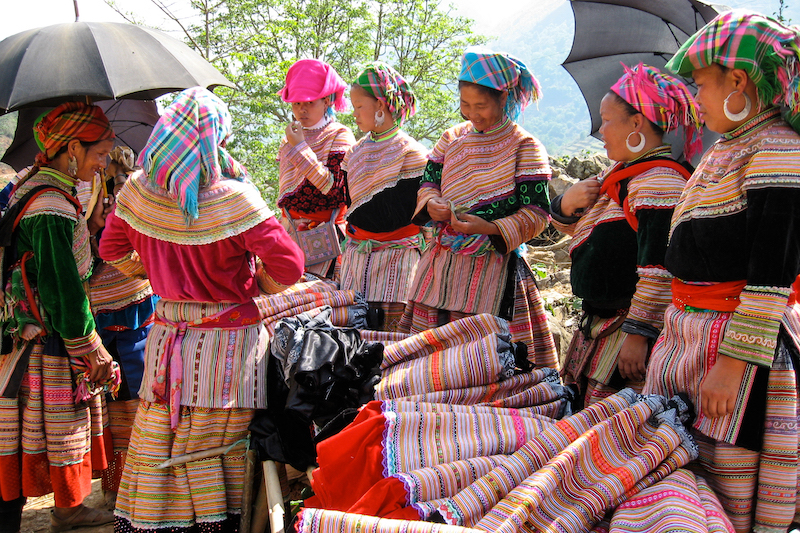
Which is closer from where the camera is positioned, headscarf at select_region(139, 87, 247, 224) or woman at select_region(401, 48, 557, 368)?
headscarf at select_region(139, 87, 247, 224)

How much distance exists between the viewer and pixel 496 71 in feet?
9.44

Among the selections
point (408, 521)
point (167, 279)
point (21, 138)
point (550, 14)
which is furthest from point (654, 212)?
point (550, 14)

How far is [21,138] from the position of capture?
12.4 ft

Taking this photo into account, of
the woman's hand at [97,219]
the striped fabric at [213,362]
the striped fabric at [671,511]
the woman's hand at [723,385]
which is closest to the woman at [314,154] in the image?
the woman's hand at [97,219]

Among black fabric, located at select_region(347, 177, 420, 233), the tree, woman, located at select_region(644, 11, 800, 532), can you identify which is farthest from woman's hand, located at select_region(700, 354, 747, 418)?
the tree

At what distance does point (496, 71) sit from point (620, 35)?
590mm

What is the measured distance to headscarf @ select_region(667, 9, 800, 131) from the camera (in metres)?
1.53

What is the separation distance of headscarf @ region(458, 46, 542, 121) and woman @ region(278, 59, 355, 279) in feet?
4.47

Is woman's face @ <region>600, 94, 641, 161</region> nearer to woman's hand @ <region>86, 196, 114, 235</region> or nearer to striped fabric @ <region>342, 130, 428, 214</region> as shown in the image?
striped fabric @ <region>342, 130, 428, 214</region>

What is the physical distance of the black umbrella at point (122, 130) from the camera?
3770mm

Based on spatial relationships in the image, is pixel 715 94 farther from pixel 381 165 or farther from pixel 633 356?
pixel 381 165

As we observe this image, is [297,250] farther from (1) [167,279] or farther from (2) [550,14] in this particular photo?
(2) [550,14]

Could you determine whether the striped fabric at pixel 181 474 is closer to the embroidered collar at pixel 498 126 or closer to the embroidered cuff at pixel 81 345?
the embroidered cuff at pixel 81 345

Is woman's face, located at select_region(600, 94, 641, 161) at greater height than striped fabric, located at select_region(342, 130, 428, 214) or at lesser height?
Result: greater
